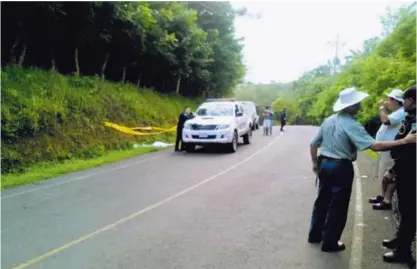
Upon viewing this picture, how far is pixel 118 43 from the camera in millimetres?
20516

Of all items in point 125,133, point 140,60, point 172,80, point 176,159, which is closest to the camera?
point 176,159

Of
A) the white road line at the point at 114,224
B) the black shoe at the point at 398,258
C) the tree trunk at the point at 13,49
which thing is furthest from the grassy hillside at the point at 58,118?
the black shoe at the point at 398,258

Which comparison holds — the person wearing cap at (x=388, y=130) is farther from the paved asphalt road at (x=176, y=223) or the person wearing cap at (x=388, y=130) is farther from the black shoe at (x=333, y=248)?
the black shoe at (x=333, y=248)

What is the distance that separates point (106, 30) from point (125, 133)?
4418mm

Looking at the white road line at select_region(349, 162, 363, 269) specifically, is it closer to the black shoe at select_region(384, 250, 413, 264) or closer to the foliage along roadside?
the black shoe at select_region(384, 250, 413, 264)

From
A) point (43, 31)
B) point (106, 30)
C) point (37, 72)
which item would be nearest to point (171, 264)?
point (37, 72)

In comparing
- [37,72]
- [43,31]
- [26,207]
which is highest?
[43,31]

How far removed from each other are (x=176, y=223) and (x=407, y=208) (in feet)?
10.6

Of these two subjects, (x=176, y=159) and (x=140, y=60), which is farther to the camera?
(x=140, y=60)

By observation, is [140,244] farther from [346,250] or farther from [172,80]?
[172,80]

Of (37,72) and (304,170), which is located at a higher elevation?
(37,72)

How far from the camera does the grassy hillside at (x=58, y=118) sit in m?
11.9

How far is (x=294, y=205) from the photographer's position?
26.3ft

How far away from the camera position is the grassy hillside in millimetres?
11883
